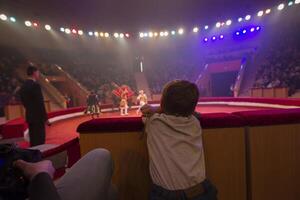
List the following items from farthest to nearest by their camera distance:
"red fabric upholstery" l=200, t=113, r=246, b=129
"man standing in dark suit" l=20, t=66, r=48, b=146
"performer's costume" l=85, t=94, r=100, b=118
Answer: "performer's costume" l=85, t=94, r=100, b=118
"man standing in dark suit" l=20, t=66, r=48, b=146
"red fabric upholstery" l=200, t=113, r=246, b=129

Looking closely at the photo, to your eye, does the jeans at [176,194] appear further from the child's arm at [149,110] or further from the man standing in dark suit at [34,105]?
the man standing in dark suit at [34,105]

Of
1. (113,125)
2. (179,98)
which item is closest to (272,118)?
(179,98)

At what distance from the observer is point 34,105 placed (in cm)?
478

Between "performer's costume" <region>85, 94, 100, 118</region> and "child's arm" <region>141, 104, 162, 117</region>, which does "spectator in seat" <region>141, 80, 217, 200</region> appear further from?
"performer's costume" <region>85, 94, 100, 118</region>

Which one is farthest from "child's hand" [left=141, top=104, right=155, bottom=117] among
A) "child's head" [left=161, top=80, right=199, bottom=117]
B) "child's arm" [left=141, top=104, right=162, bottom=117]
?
"child's head" [left=161, top=80, right=199, bottom=117]

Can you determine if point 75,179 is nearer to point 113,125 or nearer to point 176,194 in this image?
point 176,194

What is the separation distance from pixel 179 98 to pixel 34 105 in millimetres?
3693

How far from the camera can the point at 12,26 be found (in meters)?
20.0

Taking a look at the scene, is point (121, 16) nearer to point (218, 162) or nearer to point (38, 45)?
point (38, 45)

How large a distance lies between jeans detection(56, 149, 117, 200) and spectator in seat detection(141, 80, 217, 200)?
388 millimetres

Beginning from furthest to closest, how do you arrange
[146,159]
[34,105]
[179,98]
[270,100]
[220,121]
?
1. [270,100]
2. [34,105]
3. [146,159]
4. [220,121]
5. [179,98]

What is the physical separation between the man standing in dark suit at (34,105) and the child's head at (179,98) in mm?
3506

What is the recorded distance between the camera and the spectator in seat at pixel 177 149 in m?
1.85

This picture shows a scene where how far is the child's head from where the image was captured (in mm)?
1952
